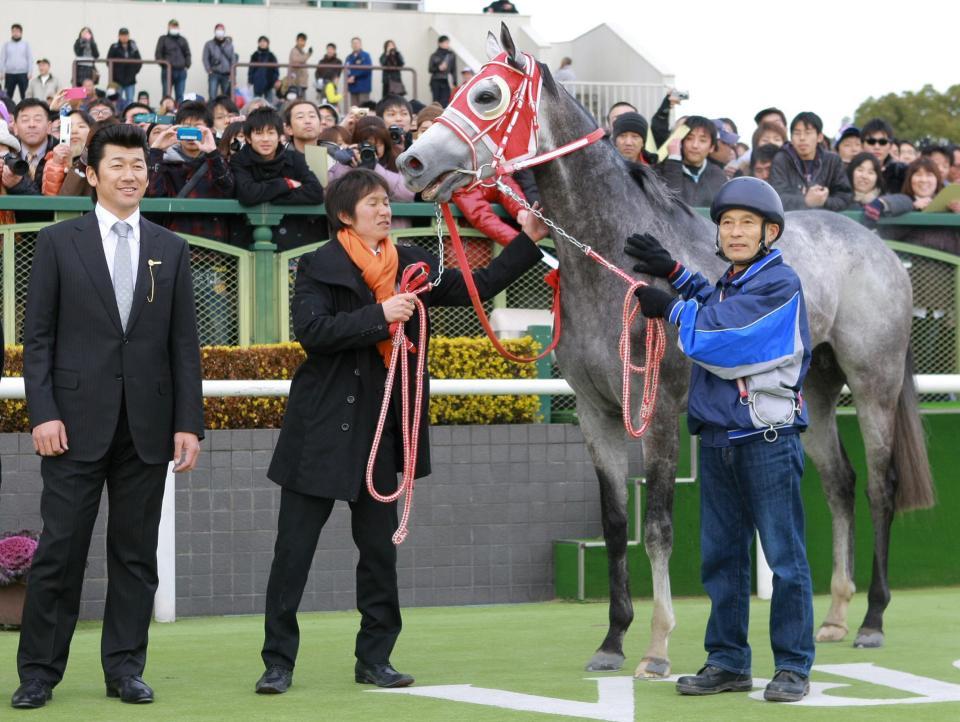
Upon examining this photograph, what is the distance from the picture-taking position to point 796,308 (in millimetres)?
4969

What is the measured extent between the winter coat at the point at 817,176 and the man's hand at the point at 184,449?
5810 mm

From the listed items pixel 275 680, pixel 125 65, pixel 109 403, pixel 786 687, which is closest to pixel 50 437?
pixel 109 403

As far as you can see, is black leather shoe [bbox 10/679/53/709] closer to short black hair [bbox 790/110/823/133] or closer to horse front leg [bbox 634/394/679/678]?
horse front leg [bbox 634/394/679/678]

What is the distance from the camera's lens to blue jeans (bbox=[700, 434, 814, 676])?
4973 mm

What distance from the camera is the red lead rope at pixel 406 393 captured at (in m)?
5.36

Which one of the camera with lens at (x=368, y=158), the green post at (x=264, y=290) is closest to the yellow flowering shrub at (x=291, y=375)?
the green post at (x=264, y=290)

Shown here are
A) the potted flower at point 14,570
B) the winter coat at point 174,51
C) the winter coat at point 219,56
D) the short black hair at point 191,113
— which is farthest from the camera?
the winter coat at point 219,56

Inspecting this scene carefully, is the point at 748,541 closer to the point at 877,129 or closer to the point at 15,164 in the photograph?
the point at 15,164

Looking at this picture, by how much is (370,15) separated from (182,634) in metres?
19.8

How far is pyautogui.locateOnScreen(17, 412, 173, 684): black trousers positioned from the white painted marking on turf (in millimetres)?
901

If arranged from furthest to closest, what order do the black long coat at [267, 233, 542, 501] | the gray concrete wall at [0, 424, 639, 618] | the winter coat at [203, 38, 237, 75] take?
the winter coat at [203, 38, 237, 75]
the gray concrete wall at [0, 424, 639, 618]
the black long coat at [267, 233, 542, 501]

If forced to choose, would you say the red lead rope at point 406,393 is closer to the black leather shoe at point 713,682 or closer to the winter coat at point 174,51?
the black leather shoe at point 713,682

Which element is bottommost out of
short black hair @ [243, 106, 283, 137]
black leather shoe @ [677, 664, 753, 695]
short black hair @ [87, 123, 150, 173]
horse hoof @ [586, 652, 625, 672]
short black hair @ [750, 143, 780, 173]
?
horse hoof @ [586, 652, 625, 672]

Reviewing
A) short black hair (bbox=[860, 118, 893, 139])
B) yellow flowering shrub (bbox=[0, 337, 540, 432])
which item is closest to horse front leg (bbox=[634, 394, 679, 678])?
yellow flowering shrub (bbox=[0, 337, 540, 432])
